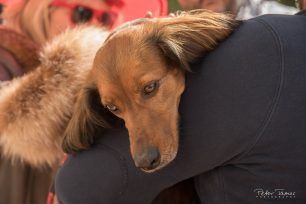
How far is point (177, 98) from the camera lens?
1.08m

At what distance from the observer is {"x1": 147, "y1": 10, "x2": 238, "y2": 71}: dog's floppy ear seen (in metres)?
1.07

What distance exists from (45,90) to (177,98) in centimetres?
45

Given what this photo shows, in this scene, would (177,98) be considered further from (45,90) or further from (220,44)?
(45,90)

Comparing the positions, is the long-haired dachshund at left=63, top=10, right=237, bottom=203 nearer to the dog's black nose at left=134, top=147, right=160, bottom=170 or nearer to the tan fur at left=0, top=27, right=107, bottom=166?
the dog's black nose at left=134, top=147, right=160, bottom=170

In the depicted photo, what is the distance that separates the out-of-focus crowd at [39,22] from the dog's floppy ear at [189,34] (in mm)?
382

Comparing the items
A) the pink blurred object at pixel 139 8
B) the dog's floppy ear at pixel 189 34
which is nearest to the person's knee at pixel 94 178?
the dog's floppy ear at pixel 189 34

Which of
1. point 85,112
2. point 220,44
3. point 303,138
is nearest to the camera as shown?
point 303,138

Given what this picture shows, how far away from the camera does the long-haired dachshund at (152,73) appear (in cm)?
107

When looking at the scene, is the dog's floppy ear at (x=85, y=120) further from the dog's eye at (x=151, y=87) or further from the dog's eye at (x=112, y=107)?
the dog's eye at (x=151, y=87)

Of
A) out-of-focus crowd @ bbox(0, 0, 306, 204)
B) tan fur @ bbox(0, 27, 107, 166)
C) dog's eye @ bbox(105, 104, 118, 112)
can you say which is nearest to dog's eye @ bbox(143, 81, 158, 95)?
dog's eye @ bbox(105, 104, 118, 112)

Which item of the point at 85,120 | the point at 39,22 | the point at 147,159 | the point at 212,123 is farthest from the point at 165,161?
the point at 39,22

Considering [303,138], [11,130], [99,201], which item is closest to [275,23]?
[303,138]

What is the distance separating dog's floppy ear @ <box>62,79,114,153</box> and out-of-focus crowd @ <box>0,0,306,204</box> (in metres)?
0.26

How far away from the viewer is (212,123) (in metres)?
0.98
